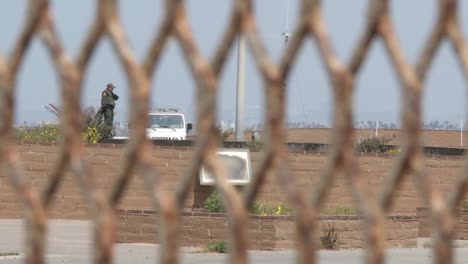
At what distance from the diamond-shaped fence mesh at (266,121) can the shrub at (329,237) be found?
13070 millimetres

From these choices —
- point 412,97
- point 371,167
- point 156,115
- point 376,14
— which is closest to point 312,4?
point 376,14

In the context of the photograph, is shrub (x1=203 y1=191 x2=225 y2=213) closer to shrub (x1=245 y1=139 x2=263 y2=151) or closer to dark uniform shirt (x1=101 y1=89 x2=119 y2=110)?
shrub (x1=245 y1=139 x2=263 y2=151)

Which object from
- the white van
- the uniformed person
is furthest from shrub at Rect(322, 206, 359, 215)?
the white van

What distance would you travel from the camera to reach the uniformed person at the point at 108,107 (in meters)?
24.4

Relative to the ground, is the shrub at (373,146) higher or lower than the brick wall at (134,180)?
higher

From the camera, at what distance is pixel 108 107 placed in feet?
82.1

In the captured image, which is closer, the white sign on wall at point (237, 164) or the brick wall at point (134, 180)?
the white sign on wall at point (237, 164)

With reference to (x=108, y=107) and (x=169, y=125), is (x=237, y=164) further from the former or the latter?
(x=169, y=125)

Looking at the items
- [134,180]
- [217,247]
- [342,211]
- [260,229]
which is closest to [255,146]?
[134,180]

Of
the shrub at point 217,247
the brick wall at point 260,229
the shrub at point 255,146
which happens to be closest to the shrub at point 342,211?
the brick wall at point 260,229

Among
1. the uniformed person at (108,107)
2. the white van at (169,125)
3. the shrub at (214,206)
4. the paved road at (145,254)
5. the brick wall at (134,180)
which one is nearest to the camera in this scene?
the paved road at (145,254)

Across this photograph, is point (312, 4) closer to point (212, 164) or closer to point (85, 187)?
point (212, 164)

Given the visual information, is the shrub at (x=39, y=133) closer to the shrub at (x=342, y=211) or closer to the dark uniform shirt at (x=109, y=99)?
the dark uniform shirt at (x=109, y=99)

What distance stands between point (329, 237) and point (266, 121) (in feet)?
43.3
